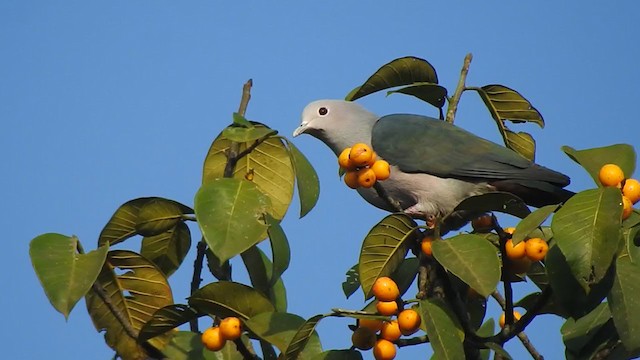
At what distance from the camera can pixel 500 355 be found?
2.67m

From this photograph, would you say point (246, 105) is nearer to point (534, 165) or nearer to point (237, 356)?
point (237, 356)

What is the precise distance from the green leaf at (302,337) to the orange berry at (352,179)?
0.61 meters

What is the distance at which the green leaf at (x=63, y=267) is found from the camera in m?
2.35

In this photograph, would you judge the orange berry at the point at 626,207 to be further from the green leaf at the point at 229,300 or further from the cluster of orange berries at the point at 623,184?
the green leaf at the point at 229,300

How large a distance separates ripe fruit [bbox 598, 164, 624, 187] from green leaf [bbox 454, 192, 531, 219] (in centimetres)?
27

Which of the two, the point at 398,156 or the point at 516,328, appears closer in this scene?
the point at 516,328

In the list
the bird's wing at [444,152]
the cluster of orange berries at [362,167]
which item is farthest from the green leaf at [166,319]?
the bird's wing at [444,152]

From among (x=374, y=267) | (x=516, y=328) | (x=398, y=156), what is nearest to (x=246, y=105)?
(x=374, y=267)

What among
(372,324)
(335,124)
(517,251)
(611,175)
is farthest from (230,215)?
(335,124)

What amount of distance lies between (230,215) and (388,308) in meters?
0.57

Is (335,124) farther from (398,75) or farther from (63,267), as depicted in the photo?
(63,267)

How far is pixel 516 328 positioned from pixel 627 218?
460 millimetres

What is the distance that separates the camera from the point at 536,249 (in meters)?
Result: 2.68

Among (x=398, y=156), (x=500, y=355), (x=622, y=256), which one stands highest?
(x=398, y=156)
